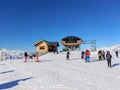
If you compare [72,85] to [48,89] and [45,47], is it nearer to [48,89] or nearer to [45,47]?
[48,89]

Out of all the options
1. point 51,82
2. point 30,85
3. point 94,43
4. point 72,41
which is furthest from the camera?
point 72,41

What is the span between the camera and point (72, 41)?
2972 inches

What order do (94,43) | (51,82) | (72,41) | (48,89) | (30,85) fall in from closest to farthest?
(48,89) < (30,85) < (51,82) < (94,43) < (72,41)

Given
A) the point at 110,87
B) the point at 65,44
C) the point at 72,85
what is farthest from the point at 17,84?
the point at 65,44

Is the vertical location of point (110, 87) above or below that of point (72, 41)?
below

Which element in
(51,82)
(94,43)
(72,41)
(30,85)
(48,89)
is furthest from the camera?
(72,41)

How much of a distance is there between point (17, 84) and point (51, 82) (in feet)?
8.20

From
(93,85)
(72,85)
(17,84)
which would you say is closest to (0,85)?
(17,84)

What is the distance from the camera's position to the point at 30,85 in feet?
45.8

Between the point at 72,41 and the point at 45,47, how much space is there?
1174 centimetres

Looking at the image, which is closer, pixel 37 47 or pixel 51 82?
pixel 51 82

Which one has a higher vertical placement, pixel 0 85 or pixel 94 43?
pixel 94 43

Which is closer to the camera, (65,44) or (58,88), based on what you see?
(58,88)

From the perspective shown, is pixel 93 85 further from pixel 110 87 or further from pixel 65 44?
pixel 65 44
